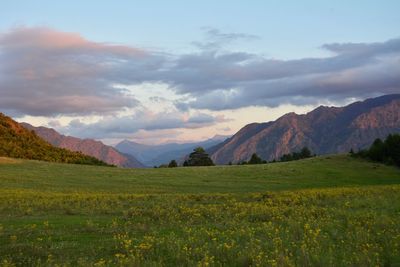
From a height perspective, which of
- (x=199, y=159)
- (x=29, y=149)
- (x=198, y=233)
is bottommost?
(x=198, y=233)

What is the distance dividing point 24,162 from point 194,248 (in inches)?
2867

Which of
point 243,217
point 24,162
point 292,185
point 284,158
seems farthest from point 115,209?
point 284,158

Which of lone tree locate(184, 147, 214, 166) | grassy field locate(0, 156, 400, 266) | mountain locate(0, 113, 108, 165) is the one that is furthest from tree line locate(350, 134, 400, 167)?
mountain locate(0, 113, 108, 165)

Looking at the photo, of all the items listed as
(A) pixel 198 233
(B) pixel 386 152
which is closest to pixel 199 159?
(B) pixel 386 152

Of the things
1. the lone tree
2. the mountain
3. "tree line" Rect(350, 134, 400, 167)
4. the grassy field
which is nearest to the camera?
the grassy field

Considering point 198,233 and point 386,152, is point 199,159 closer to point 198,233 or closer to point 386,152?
point 386,152

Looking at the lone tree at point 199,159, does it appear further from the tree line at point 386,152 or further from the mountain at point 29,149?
the tree line at point 386,152

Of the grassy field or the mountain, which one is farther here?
the mountain

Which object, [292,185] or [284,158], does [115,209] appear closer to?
[292,185]

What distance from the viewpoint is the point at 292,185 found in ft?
211

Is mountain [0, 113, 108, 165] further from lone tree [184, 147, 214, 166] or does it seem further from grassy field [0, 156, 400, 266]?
grassy field [0, 156, 400, 266]

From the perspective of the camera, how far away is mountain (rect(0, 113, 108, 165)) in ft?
421

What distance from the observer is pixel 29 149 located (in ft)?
449

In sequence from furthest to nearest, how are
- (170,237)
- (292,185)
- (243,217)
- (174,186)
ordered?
(292,185), (174,186), (243,217), (170,237)
